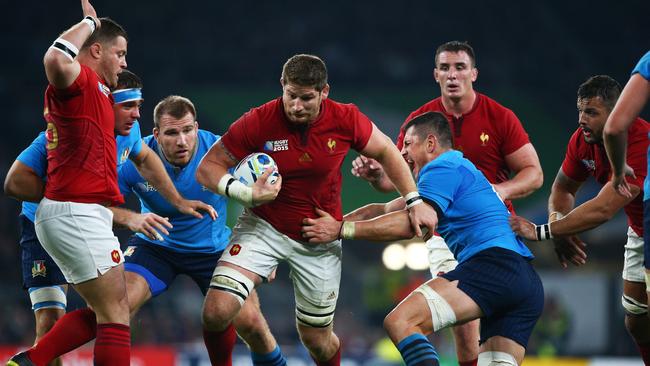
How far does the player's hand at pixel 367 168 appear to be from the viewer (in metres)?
7.13

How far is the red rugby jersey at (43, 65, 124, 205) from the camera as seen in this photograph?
5469mm

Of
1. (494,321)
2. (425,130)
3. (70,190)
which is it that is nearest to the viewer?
(70,190)

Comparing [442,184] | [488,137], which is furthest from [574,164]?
[442,184]

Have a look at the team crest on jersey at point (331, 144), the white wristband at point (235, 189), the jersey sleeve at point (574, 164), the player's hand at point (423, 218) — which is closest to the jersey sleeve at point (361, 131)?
the team crest on jersey at point (331, 144)

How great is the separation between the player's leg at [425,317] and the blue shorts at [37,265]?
8.79 feet

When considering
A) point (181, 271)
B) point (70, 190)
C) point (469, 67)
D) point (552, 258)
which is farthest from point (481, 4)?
point (70, 190)

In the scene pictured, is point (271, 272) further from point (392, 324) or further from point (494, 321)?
point (494, 321)

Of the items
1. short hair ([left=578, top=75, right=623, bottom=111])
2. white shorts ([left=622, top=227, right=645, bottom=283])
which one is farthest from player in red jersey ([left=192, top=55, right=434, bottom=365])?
white shorts ([left=622, top=227, right=645, bottom=283])

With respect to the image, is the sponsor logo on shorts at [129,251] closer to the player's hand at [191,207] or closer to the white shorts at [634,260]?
the player's hand at [191,207]

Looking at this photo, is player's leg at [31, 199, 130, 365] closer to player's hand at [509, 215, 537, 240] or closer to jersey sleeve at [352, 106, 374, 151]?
jersey sleeve at [352, 106, 374, 151]

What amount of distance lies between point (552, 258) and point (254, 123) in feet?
53.7

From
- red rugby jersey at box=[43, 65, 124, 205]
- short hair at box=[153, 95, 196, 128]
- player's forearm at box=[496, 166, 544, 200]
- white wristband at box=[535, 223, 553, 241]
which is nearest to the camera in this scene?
red rugby jersey at box=[43, 65, 124, 205]

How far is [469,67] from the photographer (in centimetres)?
762

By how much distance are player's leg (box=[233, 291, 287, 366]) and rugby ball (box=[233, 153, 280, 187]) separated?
1087 mm
